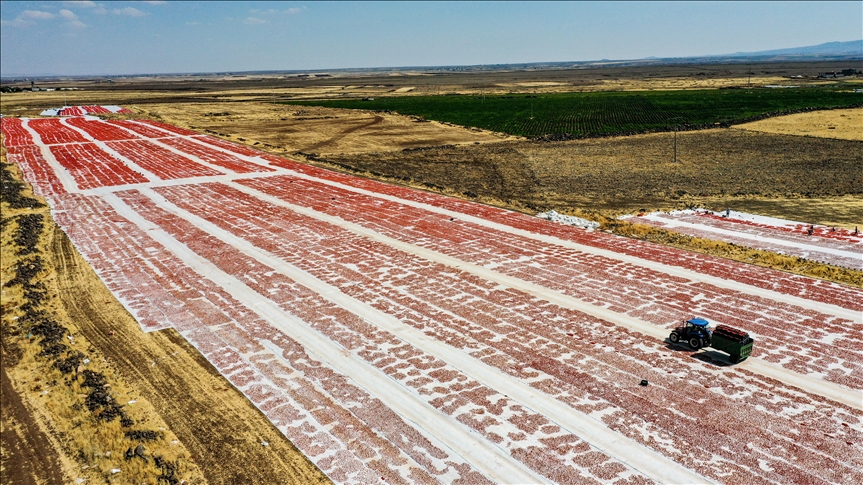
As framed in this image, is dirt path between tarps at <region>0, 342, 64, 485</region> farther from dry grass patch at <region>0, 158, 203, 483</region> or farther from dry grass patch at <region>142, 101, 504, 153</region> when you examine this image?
dry grass patch at <region>142, 101, 504, 153</region>

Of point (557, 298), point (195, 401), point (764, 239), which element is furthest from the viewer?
point (764, 239)

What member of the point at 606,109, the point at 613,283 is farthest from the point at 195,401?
the point at 606,109

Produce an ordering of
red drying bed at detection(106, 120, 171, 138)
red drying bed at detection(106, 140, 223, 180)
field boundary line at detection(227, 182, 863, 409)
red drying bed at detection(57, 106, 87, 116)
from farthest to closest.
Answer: red drying bed at detection(57, 106, 87, 116)
red drying bed at detection(106, 120, 171, 138)
red drying bed at detection(106, 140, 223, 180)
field boundary line at detection(227, 182, 863, 409)

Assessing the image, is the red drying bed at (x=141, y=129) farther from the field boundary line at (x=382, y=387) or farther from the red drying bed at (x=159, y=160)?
the field boundary line at (x=382, y=387)

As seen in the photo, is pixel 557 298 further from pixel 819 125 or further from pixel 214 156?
pixel 819 125

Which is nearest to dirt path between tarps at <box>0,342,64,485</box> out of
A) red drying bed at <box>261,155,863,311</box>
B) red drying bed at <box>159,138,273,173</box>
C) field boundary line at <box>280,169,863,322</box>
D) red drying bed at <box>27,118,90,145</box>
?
field boundary line at <box>280,169,863,322</box>

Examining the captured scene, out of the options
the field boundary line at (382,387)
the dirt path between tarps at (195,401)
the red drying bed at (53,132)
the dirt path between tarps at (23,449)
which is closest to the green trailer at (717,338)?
the field boundary line at (382,387)
